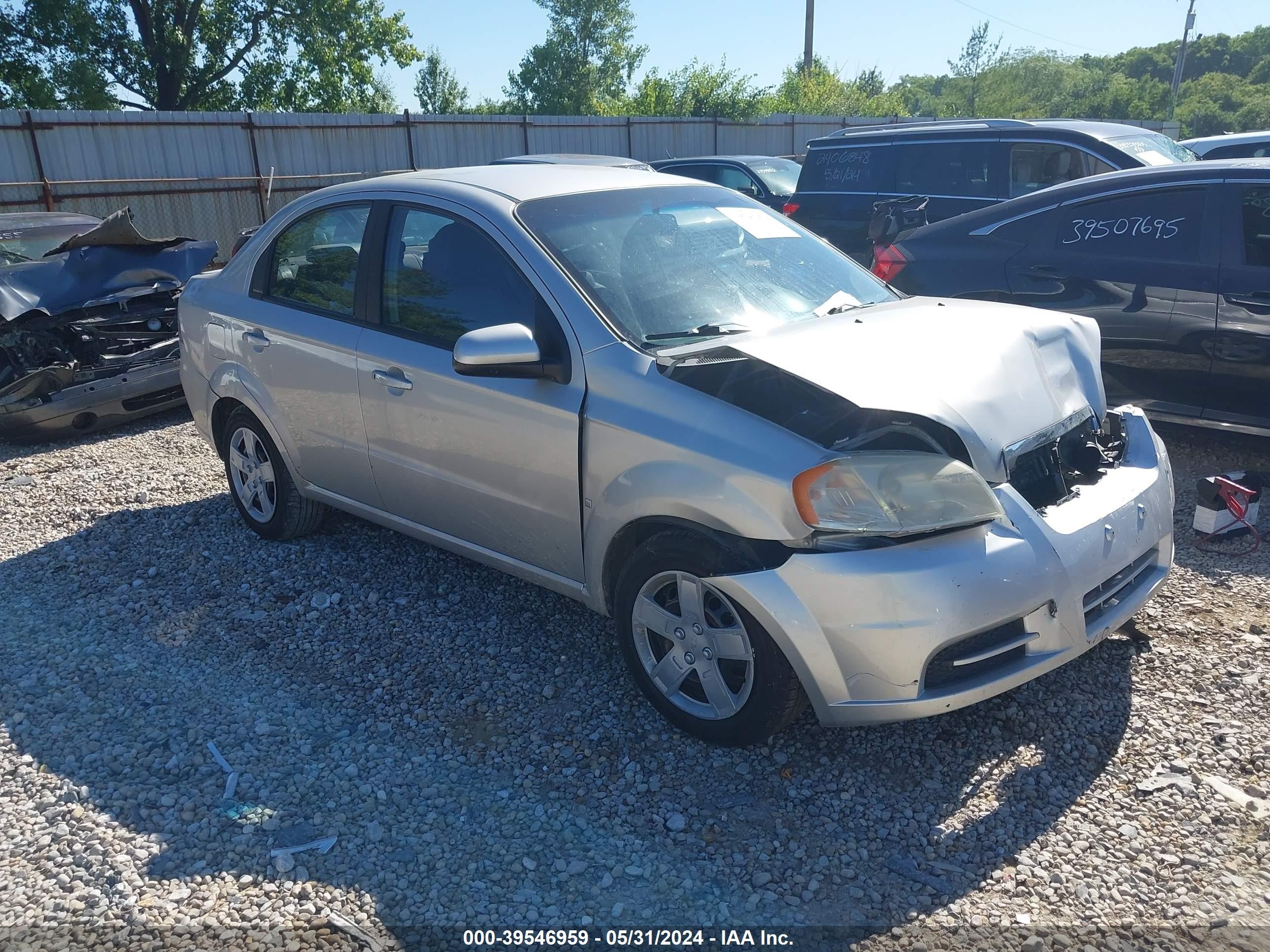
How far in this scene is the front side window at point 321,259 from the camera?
14.1 feet

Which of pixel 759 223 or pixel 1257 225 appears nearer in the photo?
pixel 759 223

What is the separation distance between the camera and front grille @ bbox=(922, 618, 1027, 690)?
112 inches

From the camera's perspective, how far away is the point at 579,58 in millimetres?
44344

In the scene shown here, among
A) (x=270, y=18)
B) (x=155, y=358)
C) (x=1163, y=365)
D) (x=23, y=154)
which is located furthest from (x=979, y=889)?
(x=270, y=18)

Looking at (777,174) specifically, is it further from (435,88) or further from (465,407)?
(435,88)

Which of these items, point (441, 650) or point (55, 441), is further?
point (55, 441)

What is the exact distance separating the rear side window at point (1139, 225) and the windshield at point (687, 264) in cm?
216

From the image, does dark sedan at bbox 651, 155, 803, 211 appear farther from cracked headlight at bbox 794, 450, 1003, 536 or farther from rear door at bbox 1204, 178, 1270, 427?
cracked headlight at bbox 794, 450, 1003, 536

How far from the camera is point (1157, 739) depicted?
10.5ft

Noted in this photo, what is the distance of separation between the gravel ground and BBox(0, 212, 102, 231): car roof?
198 inches

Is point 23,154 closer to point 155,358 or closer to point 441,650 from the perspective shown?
point 155,358

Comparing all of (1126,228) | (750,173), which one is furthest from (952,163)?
(750,173)

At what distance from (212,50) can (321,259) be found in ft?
91.8

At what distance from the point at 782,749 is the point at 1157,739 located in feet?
3.95
